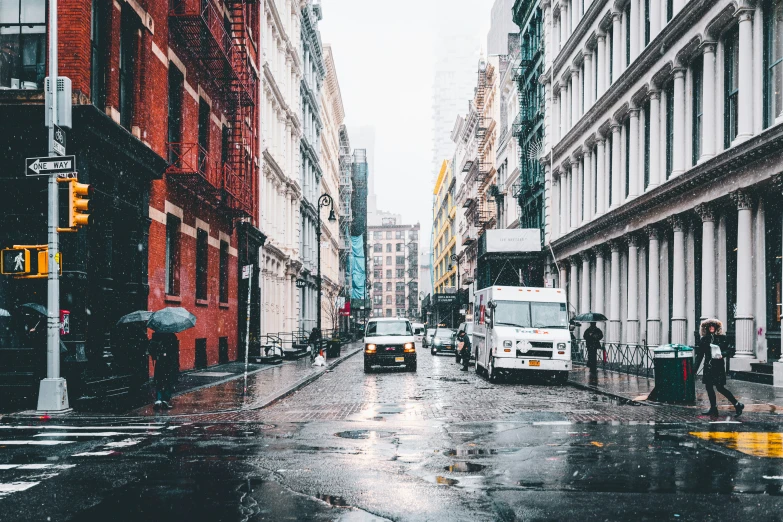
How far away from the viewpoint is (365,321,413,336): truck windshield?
31.0 m

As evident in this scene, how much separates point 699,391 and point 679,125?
459 inches

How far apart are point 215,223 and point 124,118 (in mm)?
10261

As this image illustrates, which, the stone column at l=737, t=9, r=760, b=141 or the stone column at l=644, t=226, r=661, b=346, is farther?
the stone column at l=644, t=226, r=661, b=346

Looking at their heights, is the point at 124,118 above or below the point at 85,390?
above

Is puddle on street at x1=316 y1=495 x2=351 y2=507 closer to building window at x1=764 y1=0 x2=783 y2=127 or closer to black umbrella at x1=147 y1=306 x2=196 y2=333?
black umbrella at x1=147 y1=306 x2=196 y2=333

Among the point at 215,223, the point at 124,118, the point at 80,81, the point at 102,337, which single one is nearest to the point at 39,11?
the point at 80,81

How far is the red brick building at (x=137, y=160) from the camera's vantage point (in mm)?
17109

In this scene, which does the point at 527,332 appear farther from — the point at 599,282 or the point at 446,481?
the point at 599,282

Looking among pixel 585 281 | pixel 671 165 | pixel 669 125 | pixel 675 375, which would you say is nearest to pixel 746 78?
pixel 671 165

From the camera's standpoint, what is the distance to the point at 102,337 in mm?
18609

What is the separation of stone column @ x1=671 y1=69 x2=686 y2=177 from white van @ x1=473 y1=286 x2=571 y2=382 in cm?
713

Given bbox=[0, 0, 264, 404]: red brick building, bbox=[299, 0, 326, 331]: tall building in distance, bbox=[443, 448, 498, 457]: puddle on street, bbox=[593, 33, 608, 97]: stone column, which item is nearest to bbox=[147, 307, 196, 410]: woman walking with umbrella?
bbox=[0, 0, 264, 404]: red brick building

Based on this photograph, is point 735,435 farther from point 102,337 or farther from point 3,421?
point 102,337

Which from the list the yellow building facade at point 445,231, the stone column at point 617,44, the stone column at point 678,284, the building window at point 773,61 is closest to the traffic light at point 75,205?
the building window at point 773,61
